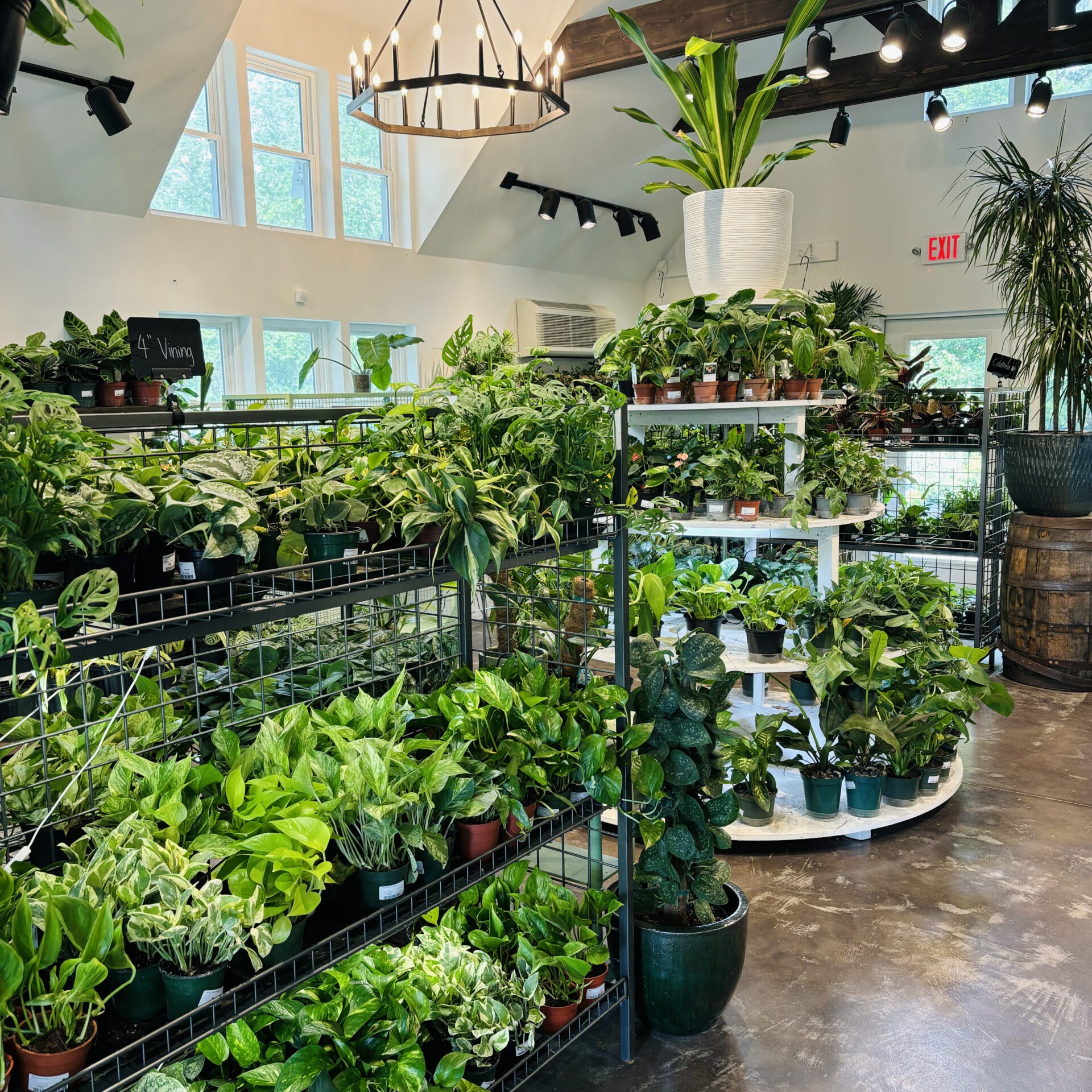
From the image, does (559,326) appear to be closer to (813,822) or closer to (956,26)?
(956,26)

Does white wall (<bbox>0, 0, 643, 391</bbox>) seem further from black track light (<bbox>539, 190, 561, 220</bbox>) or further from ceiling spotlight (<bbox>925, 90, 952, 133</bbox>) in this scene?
ceiling spotlight (<bbox>925, 90, 952, 133</bbox>)

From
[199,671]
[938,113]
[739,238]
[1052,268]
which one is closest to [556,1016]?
[199,671]

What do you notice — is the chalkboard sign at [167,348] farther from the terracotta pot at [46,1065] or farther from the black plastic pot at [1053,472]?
the black plastic pot at [1053,472]

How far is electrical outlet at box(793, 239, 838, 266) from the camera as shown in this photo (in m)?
10.5

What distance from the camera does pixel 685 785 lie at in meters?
2.38

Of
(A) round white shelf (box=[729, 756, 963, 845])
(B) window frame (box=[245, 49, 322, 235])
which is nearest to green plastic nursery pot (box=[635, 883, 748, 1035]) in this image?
(A) round white shelf (box=[729, 756, 963, 845])

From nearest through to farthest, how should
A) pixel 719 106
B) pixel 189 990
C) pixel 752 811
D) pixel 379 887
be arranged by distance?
1. pixel 189 990
2. pixel 379 887
3. pixel 752 811
4. pixel 719 106

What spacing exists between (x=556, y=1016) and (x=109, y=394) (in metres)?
3.70

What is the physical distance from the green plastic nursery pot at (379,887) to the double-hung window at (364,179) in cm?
743

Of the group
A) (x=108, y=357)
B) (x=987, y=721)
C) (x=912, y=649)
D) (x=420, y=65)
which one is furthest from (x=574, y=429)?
(x=420, y=65)

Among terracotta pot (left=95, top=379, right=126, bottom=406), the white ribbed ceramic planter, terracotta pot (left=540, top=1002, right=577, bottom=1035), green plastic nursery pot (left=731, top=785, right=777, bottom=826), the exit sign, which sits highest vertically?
the exit sign

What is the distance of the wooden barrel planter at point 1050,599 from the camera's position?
5.20 metres

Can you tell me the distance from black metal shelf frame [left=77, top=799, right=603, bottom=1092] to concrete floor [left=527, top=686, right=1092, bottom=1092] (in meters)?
0.84

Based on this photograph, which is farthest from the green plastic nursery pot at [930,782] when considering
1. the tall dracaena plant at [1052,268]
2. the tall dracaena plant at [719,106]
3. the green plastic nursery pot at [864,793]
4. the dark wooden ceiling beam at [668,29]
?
the dark wooden ceiling beam at [668,29]
